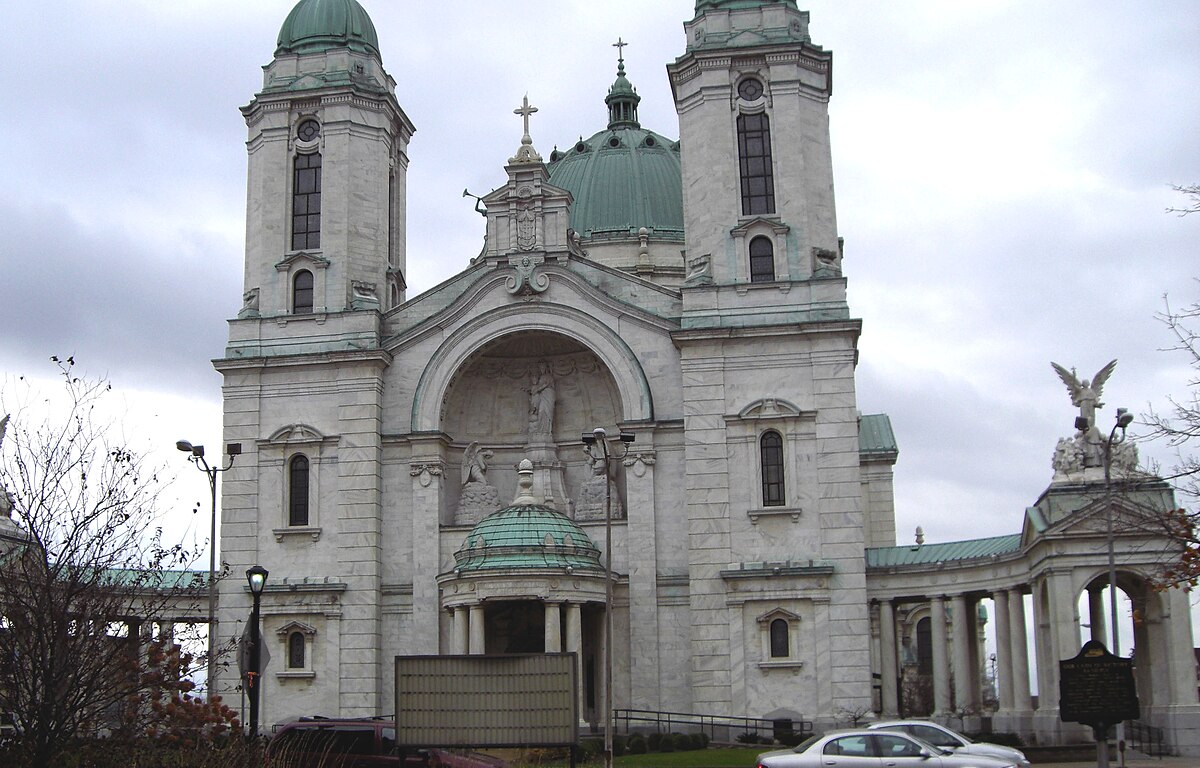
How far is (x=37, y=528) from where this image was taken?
23.0 metres

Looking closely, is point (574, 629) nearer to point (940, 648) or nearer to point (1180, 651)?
point (940, 648)

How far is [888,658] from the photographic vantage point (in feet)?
160

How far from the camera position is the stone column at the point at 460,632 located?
146ft

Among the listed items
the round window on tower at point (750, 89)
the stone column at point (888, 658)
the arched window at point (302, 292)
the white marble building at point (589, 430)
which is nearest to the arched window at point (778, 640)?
the white marble building at point (589, 430)

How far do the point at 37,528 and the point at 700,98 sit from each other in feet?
102

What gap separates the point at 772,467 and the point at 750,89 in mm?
13081

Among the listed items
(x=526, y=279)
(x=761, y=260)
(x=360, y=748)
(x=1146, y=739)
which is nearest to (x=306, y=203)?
(x=526, y=279)

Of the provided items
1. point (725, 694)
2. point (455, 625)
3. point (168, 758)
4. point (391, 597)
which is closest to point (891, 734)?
point (168, 758)

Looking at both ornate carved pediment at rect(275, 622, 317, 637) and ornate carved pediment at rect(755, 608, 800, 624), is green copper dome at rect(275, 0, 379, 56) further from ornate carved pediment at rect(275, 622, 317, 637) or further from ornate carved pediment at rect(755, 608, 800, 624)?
ornate carved pediment at rect(755, 608, 800, 624)

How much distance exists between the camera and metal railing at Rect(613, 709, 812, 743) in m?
43.0

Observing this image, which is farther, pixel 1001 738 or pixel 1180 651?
pixel 1180 651

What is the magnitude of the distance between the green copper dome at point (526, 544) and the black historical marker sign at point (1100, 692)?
19415mm

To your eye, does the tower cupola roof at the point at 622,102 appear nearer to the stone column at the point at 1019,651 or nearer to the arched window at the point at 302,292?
the arched window at the point at 302,292

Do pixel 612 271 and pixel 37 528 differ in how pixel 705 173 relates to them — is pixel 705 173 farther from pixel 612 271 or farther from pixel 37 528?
pixel 37 528
